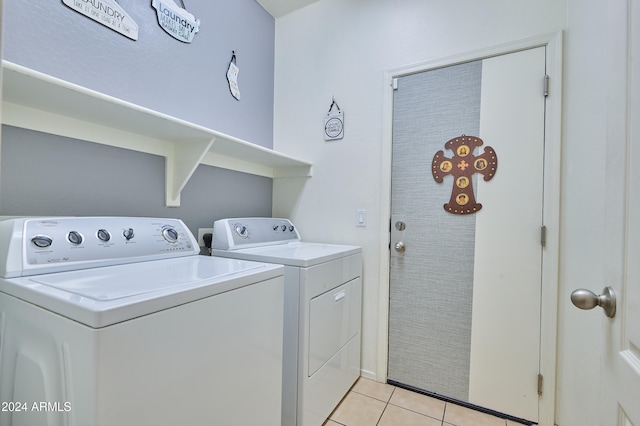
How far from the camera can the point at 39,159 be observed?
113 cm

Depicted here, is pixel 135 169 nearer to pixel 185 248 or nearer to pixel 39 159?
pixel 39 159

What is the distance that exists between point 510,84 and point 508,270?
41.2 inches

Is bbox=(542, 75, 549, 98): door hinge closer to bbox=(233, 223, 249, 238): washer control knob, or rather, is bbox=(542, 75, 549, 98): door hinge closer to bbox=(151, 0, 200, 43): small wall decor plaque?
bbox=(233, 223, 249, 238): washer control knob

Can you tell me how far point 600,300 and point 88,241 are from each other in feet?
5.05

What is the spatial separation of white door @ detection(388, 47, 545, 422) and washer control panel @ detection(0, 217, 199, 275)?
1.35 metres

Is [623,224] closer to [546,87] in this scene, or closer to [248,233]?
[546,87]

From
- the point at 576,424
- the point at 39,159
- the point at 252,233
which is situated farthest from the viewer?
the point at 252,233

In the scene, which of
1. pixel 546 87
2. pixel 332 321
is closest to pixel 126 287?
pixel 332 321

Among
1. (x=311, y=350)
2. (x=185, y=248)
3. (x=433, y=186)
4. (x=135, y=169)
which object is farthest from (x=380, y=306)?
(x=135, y=169)

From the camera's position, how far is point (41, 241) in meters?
0.93

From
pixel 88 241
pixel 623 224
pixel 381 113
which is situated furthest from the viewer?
pixel 381 113

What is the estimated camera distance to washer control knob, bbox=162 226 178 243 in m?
1.30

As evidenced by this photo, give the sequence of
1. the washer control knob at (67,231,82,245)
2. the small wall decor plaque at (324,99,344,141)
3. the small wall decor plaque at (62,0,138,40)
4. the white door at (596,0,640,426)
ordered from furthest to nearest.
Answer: the small wall decor plaque at (324,99,344,141)
the small wall decor plaque at (62,0,138,40)
the washer control knob at (67,231,82,245)
the white door at (596,0,640,426)

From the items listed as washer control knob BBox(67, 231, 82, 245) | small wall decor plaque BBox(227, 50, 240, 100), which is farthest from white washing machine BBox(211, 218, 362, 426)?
small wall decor plaque BBox(227, 50, 240, 100)
